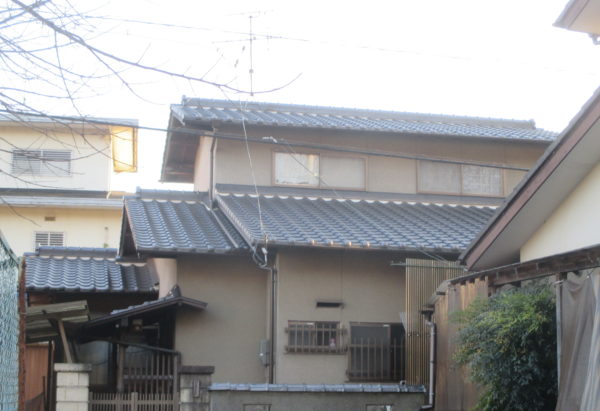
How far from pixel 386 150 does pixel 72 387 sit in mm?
9542

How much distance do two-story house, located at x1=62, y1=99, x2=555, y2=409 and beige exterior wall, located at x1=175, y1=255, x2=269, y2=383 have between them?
26 mm

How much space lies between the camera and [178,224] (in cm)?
1897

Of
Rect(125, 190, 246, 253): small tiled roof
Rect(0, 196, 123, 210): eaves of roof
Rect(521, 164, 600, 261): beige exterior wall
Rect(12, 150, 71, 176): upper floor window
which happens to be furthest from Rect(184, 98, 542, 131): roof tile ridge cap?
Rect(0, 196, 123, 210): eaves of roof

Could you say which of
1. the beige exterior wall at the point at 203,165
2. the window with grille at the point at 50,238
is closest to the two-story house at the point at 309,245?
the beige exterior wall at the point at 203,165

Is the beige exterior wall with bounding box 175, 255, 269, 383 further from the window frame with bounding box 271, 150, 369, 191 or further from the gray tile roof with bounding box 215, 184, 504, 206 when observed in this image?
the window frame with bounding box 271, 150, 369, 191

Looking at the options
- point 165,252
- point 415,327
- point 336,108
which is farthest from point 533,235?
point 336,108

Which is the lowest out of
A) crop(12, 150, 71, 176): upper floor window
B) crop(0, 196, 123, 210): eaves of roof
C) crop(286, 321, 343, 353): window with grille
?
crop(286, 321, 343, 353): window with grille

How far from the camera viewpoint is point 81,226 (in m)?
35.7

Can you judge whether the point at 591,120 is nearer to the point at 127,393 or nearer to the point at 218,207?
the point at 127,393

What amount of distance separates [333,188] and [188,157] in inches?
221

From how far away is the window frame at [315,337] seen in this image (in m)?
17.2

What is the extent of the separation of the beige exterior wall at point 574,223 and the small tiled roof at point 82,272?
10.6 meters

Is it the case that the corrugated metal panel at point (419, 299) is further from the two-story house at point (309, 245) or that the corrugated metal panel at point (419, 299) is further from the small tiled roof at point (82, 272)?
the small tiled roof at point (82, 272)

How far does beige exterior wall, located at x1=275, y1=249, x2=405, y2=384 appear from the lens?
17219 mm
